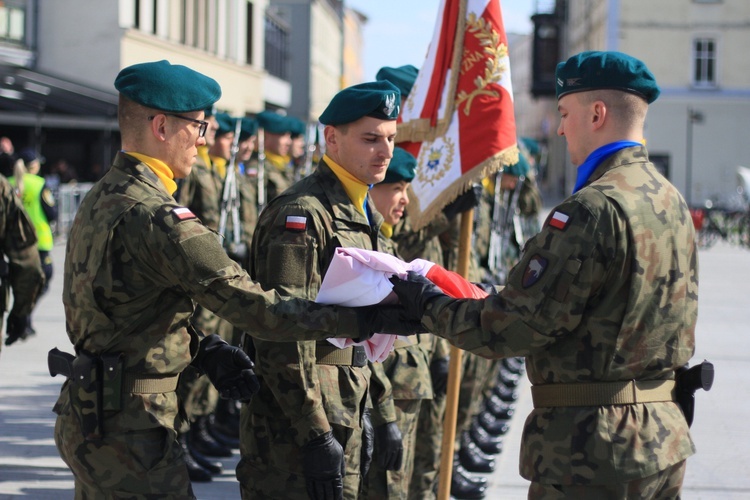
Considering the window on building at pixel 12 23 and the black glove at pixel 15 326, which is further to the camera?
the window on building at pixel 12 23

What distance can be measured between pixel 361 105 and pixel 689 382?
1576 millimetres

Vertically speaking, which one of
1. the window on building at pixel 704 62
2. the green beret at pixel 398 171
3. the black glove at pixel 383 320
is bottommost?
the black glove at pixel 383 320

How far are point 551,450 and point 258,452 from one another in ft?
3.86

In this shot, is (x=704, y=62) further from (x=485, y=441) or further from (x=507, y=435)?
(x=485, y=441)

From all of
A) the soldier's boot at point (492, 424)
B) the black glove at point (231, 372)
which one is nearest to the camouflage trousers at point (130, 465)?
the black glove at point (231, 372)

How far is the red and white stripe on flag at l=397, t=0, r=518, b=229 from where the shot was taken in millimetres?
5637

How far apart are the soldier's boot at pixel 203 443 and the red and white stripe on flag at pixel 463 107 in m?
2.29

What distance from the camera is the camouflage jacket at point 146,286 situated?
3248 millimetres

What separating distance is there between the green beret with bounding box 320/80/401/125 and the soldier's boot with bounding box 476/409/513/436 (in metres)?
4.20

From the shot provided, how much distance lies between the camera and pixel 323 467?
3.62m

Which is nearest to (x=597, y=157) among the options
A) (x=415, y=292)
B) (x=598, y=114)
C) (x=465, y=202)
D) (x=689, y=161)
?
(x=598, y=114)

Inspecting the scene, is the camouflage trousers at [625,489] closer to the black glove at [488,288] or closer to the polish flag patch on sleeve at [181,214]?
the black glove at [488,288]

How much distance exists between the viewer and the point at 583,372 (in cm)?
314

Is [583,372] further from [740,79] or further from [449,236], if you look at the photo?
[740,79]
